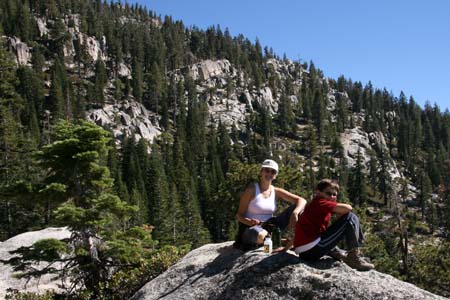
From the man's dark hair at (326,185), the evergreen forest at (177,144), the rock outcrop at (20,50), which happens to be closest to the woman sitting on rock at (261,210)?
the man's dark hair at (326,185)

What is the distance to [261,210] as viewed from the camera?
799cm

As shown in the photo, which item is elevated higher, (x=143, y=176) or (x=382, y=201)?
(x=143, y=176)

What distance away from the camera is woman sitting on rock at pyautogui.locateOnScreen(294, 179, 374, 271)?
21.4 feet

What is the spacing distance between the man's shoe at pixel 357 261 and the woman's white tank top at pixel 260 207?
1747mm

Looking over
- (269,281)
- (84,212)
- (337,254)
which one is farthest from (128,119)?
(337,254)

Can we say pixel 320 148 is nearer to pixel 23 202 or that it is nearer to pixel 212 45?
pixel 212 45

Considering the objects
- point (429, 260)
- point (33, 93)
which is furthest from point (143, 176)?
point (429, 260)

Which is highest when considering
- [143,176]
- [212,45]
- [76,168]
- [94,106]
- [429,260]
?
[212,45]

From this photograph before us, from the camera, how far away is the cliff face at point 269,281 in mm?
6188

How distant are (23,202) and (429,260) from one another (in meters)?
21.4

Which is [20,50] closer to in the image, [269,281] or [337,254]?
[269,281]

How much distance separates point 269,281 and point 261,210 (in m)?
1.41

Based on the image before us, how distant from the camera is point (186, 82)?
6009 inches

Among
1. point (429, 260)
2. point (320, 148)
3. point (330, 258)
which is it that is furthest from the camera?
point (320, 148)
